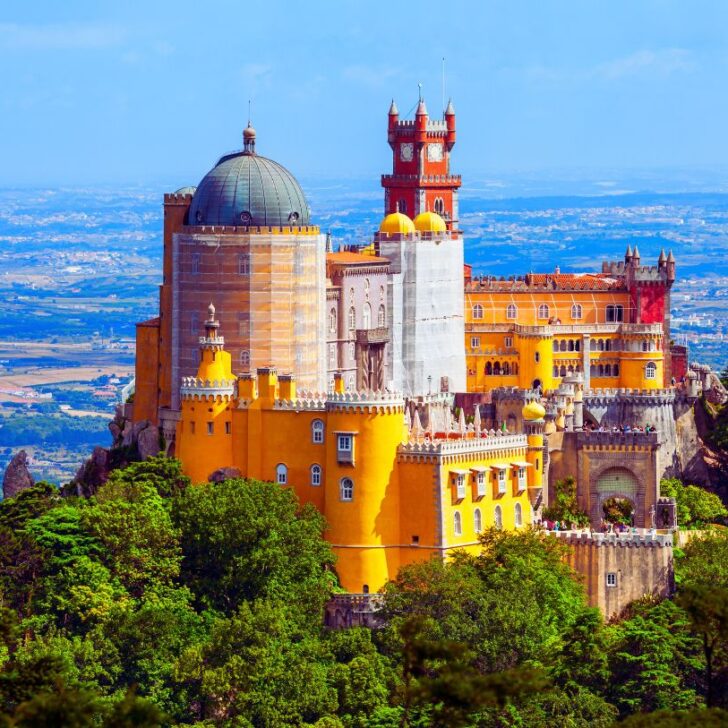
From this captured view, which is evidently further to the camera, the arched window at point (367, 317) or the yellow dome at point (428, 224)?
the yellow dome at point (428, 224)

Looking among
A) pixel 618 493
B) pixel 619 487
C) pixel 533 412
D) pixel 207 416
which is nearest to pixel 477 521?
pixel 533 412

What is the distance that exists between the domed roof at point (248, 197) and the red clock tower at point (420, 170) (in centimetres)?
3305

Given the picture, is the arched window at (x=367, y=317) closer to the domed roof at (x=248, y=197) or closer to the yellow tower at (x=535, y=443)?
the domed roof at (x=248, y=197)

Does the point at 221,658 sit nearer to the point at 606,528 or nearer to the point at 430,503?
the point at 430,503

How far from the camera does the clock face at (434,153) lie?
571ft

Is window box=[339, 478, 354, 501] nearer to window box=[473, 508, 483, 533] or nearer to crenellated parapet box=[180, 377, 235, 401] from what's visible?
window box=[473, 508, 483, 533]

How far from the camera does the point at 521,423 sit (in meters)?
143

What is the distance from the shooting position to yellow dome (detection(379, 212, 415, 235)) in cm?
15412

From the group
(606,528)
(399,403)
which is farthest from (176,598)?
(606,528)

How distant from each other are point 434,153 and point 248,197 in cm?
3829

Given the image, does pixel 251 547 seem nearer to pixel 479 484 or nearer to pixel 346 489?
pixel 346 489

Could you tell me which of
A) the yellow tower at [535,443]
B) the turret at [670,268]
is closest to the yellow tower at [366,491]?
the yellow tower at [535,443]

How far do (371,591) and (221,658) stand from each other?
958cm

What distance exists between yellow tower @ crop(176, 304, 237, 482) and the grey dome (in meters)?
8.25
